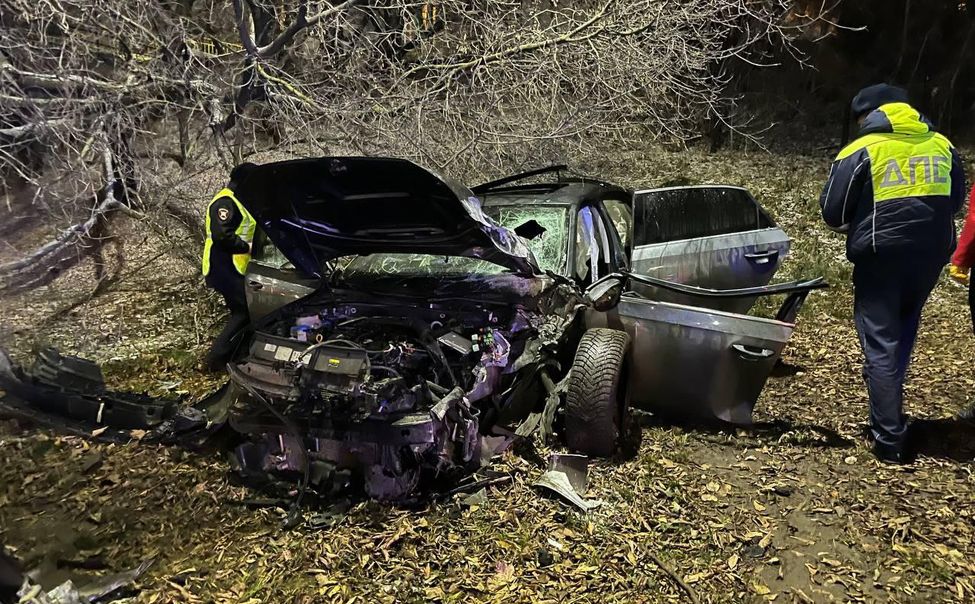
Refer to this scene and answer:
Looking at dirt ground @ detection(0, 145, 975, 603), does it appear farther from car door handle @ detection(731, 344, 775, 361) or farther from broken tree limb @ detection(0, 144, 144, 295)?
broken tree limb @ detection(0, 144, 144, 295)

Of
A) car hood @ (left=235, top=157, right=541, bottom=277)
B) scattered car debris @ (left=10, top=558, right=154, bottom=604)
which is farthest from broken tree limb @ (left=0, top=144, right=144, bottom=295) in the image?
scattered car debris @ (left=10, top=558, right=154, bottom=604)

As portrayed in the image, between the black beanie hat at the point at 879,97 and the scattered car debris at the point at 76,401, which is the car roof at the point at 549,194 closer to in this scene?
the black beanie hat at the point at 879,97

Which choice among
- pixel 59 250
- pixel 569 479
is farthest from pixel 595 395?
pixel 59 250

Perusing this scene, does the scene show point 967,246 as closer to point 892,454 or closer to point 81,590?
point 892,454

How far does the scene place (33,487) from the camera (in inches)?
124

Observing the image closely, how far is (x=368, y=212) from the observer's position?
3.40 m

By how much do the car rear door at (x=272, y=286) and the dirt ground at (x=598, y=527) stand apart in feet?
3.62

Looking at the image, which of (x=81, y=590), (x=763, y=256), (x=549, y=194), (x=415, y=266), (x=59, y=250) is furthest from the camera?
(x=59, y=250)

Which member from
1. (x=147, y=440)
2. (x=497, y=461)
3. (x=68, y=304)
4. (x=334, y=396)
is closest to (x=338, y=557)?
(x=334, y=396)

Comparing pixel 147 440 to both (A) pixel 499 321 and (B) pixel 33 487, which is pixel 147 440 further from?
(A) pixel 499 321

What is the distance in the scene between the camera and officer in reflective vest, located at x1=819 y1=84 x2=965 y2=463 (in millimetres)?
3111

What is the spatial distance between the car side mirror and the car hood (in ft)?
1.20

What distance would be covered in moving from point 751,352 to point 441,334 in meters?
1.77

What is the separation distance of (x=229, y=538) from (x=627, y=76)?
20.4 ft
